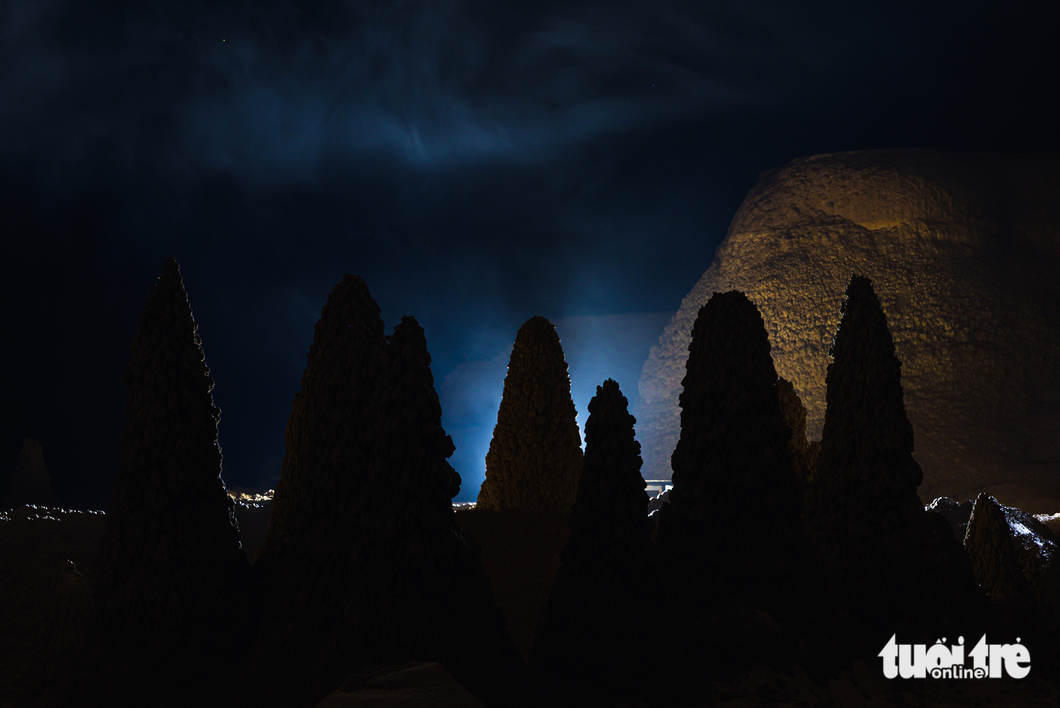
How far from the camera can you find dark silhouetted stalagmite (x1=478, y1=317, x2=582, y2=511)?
20.9m

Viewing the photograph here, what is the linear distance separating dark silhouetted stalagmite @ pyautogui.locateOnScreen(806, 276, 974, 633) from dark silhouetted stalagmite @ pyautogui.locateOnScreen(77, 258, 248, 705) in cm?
1064

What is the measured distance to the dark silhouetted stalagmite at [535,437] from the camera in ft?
68.5

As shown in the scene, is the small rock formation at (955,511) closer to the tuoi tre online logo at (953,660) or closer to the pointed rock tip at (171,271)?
the tuoi tre online logo at (953,660)

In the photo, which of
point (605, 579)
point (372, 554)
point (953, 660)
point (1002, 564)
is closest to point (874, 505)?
point (953, 660)

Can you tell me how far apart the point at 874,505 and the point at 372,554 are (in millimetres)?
9259

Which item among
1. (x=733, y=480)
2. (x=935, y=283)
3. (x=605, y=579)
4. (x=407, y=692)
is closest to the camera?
(x=407, y=692)

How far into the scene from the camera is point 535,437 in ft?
68.6

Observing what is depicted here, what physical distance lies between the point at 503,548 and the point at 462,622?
Result: 709 centimetres

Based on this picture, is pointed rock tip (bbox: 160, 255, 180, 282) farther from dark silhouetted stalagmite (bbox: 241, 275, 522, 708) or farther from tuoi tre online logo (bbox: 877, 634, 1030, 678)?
tuoi tre online logo (bbox: 877, 634, 1030, 678)

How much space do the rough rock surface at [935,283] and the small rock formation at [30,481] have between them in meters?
53.7

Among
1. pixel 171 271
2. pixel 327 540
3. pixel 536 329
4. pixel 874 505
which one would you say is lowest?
pixel 327 540

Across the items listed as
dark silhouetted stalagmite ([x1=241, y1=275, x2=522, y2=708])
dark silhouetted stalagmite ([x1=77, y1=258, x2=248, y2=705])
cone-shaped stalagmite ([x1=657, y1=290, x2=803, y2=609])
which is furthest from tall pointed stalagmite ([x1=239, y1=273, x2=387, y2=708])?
cone-shaped stalagmite ([x1=657, y1=290, x2=803, y2=609])

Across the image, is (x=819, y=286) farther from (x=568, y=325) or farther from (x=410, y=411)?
(x=410, y=411)

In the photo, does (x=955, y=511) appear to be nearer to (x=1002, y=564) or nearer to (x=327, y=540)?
(x=1002, y=564)
